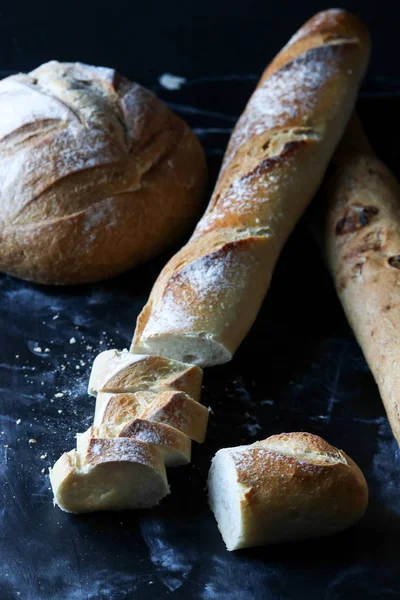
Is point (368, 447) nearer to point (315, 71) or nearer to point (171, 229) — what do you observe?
point (171, 229)

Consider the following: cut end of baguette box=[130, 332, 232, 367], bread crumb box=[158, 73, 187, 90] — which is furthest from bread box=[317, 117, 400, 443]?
bread crumb box=[158, 73, 187, 90]

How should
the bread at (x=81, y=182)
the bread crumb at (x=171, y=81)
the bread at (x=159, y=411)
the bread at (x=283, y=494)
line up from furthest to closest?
the bread crumb at (x=171, y=81)
the bread at (x=81, y=182)
the bread at (x=159, y=411)
the bread at (x=283, y=494)

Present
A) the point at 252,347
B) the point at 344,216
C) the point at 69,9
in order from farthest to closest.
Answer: the point at 69,9 → the point at 344,216 → the point at 252,347

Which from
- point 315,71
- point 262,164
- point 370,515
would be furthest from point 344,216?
point 370,515

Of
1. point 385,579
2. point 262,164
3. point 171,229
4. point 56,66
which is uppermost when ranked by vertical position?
point 56,66

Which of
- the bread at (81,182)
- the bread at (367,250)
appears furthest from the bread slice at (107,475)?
the bread at (81,182)

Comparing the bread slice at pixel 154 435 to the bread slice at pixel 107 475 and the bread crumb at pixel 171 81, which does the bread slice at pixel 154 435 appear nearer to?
the bread slice at pixel 107 475
